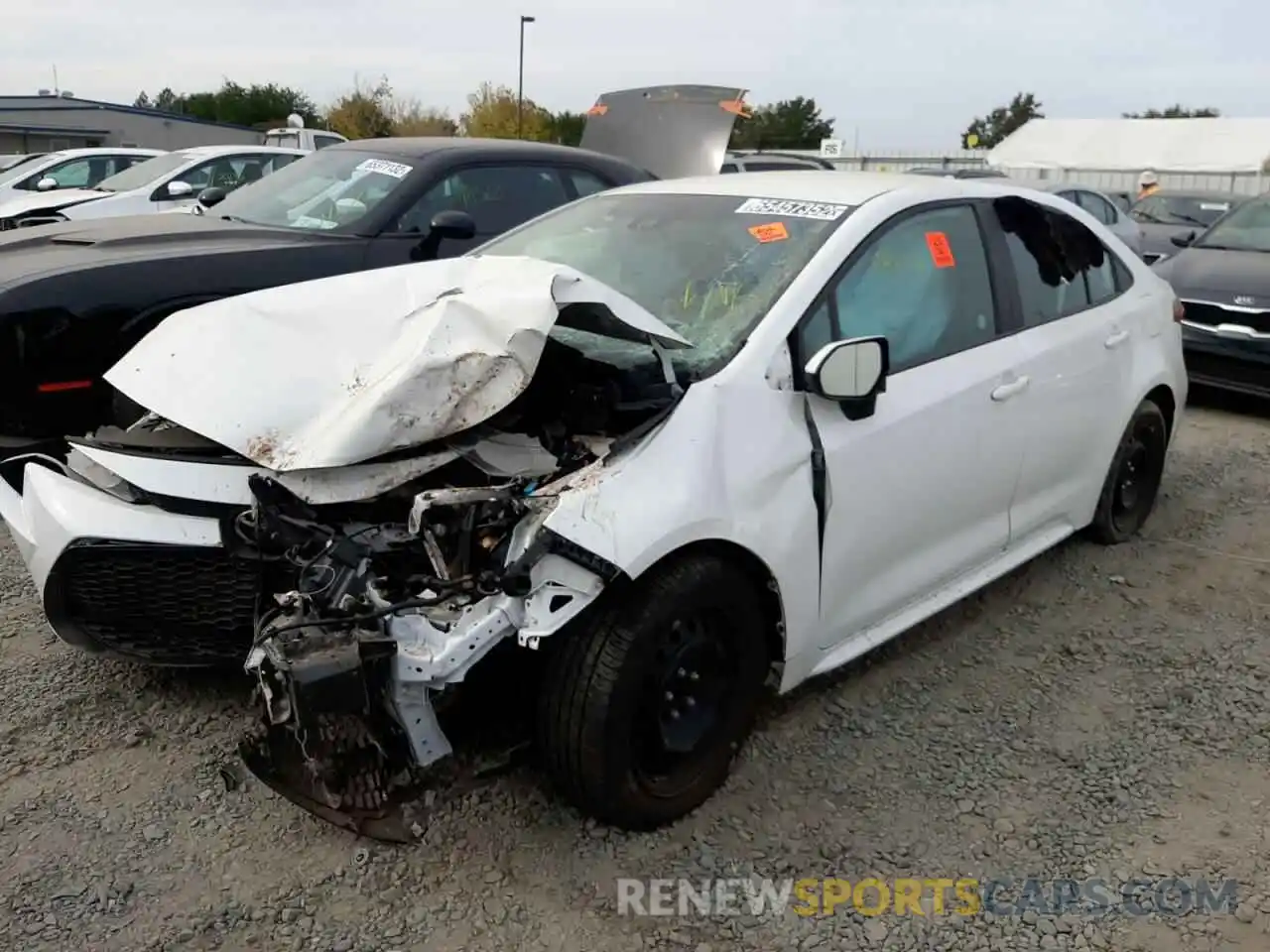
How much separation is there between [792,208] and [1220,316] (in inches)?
209

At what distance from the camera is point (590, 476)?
8.77 ft

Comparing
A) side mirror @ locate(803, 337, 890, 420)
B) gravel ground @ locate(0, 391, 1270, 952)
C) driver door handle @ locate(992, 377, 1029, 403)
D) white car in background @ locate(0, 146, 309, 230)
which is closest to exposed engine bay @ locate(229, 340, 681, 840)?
gravel ground @ locate(0, 391, 1270, 952)

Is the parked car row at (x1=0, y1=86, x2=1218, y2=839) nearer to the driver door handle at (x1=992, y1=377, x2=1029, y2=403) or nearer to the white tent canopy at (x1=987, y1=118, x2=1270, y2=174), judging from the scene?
the driver door handle at (x1=992, y1=377, x2=1029, y2=403)

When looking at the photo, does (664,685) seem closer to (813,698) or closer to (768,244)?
(813,698)

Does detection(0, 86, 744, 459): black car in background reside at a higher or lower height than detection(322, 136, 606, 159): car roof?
lower

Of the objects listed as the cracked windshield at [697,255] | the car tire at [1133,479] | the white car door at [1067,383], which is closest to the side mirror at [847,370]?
the cracked windshield at [697,255]

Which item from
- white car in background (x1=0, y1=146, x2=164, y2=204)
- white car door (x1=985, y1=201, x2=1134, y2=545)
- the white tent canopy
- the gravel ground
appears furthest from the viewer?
the white tent canopy

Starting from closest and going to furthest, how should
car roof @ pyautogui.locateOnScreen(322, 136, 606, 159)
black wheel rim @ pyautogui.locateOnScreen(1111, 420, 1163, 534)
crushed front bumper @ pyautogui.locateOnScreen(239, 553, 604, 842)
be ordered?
crushed front bumper @ pyautogui.locateOnScreen(239, 553, 604, 842)
black wheel rim @ pyautogui.locateOnScreen(1111, 420, 1163, 534)
car roof @ pyautogui.locateOnScreen(322, 136, 606, 159)

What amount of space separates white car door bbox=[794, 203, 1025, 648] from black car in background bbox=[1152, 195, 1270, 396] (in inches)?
177

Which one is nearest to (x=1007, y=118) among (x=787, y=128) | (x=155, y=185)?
(x=787, y=128)

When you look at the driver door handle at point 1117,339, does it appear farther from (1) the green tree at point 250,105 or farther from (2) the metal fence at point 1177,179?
(1) the green tree at point 250,105

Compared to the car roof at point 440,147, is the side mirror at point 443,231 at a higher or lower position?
lower

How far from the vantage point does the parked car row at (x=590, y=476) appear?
260 centimetres

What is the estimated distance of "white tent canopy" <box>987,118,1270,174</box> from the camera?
3169 cm
